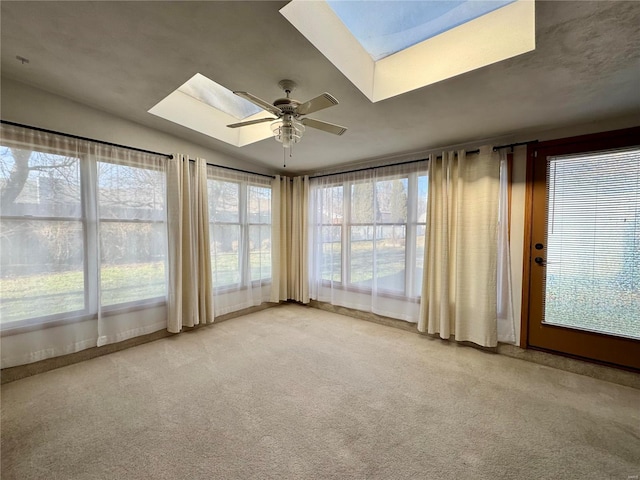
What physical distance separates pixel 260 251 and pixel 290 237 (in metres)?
0.63

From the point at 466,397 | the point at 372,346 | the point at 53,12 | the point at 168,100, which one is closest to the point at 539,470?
the point at 466,397

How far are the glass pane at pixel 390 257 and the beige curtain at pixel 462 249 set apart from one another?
40 cm

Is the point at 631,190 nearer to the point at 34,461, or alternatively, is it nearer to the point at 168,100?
the point at 168,100

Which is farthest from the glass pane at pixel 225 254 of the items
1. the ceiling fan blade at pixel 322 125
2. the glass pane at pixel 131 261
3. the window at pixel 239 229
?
the ceiling fan blade at pixel 322 125

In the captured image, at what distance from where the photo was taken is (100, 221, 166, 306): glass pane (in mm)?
2840

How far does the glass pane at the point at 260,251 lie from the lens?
168 inches

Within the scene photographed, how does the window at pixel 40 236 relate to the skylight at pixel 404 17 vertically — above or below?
below

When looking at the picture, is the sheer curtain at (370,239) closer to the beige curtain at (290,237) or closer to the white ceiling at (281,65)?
the beige curtain at (290,237)

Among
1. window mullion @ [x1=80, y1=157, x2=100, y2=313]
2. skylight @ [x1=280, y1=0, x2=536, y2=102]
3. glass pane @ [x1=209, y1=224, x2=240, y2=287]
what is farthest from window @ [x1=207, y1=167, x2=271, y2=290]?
skylight @ [x1=280, y1=0, x2=536, y2=102]

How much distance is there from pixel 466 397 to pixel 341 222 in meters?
2.73

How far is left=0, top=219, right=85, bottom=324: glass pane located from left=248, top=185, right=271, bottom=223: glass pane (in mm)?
2085

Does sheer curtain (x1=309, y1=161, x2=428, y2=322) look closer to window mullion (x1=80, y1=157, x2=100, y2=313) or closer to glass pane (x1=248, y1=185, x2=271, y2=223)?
glass pane (x1=248, y1=185, x2=271, y2=223)

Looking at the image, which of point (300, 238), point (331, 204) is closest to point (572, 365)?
point (331, 204)

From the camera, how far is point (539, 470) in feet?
4.95
